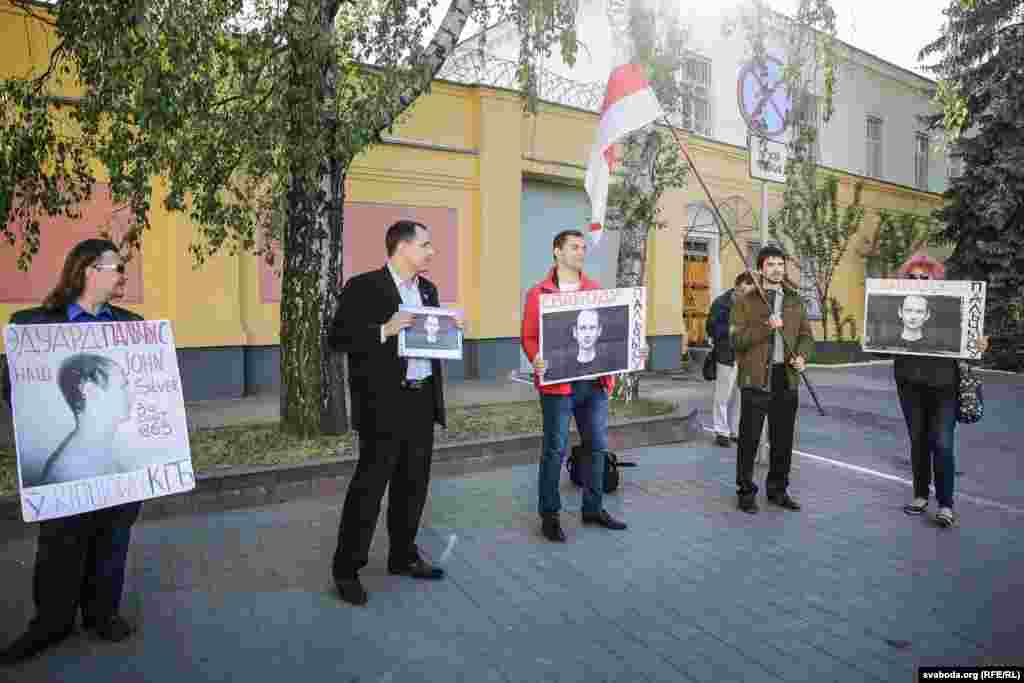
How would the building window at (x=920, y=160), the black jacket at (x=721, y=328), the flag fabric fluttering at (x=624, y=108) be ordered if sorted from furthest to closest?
the building window at (x=920, y=160) < the black jacket at (x=721, y=328) < the flag fabric fluttering at (x=624, y=108)

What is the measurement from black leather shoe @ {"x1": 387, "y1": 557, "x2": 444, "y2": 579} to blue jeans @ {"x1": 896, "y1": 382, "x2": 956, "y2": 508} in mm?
3600

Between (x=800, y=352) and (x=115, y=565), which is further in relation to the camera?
(x=800, y=352)

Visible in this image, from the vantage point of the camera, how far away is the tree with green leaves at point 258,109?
5.34 metres

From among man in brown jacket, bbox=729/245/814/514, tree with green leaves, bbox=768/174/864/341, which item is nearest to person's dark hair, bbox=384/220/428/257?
man in brown jacket, bbox=729/245/814/514

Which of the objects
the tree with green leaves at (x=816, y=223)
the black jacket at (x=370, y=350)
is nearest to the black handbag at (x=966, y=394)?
the black jacket at (x=370, y=350)

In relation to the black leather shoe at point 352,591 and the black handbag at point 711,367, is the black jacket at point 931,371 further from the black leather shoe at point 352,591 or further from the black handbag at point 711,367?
the black leather shoe at point 352,591

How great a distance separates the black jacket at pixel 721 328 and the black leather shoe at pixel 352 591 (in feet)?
16.8

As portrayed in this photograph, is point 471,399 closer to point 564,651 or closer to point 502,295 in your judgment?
point 502,295

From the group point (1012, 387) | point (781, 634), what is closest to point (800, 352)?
point (781, 634)

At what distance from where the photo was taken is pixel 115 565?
3.46m

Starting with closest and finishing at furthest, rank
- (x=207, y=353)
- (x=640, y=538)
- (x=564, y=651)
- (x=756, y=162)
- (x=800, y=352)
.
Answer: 1. (x=564, y=651)
2. (x=640, y=538)
3. (x=800, y=352)
4. (x=756, y=162)
5. (x=207, y=353)

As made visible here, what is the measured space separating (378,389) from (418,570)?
1.12m

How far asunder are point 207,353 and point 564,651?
849 centimetres

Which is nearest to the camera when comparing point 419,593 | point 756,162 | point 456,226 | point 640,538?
point 419,593
